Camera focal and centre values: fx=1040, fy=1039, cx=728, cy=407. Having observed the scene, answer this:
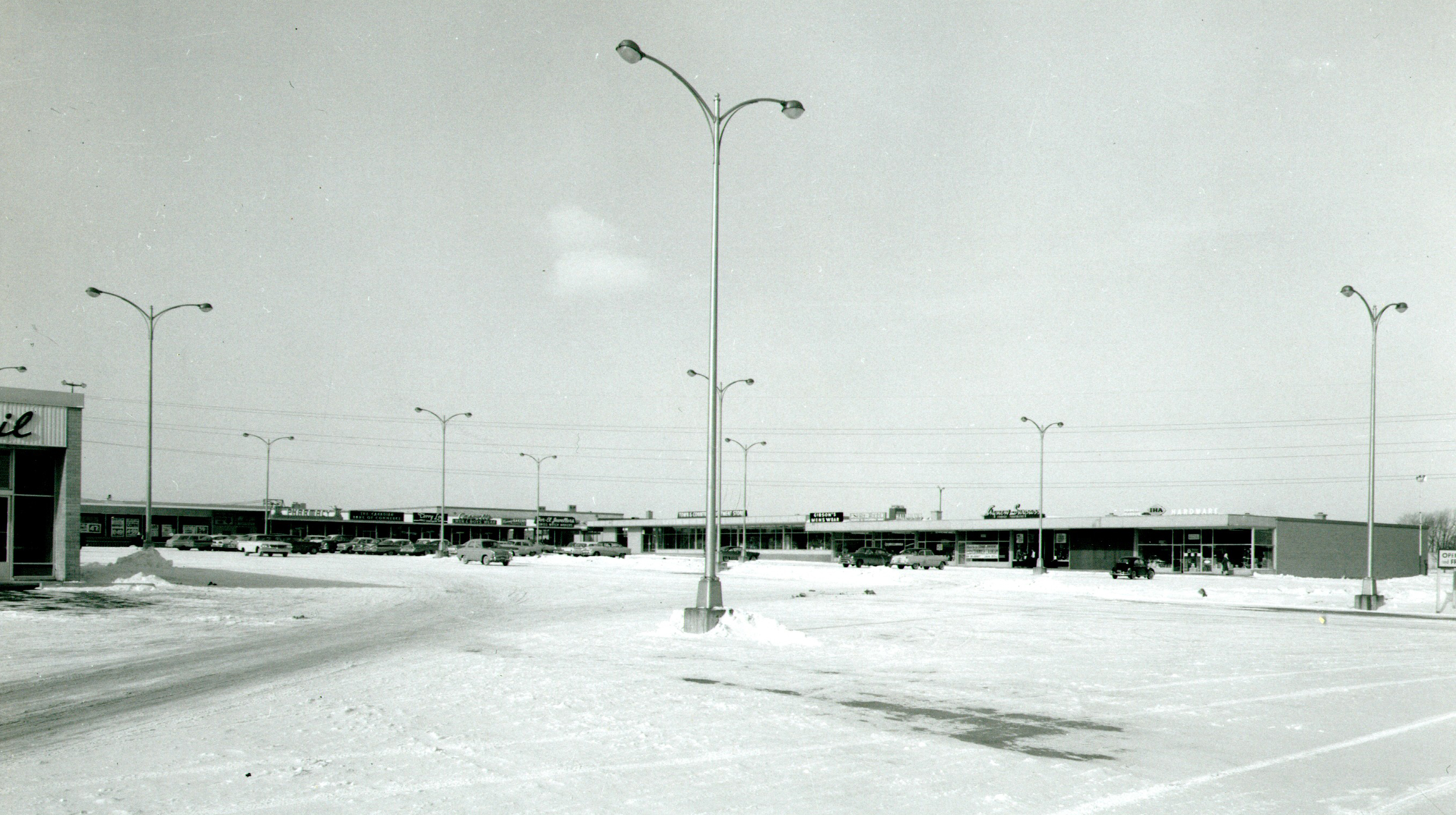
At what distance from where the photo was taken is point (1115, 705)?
1121cm

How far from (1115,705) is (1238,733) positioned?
1683 mm

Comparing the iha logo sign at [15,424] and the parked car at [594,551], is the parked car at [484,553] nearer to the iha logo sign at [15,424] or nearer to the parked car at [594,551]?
the parked car at [594,551]

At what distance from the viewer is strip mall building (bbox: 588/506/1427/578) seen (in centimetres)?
6638

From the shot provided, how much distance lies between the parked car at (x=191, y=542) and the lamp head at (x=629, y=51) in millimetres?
74060

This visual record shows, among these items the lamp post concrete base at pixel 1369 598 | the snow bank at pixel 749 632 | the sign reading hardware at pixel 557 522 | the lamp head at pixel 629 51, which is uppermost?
the lamp head at pixel 629 51

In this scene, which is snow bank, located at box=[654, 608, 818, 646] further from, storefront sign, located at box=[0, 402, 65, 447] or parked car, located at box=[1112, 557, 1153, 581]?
parked car, located at box=[1112, 557, 1153, 581]

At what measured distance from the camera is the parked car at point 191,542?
79.4 m

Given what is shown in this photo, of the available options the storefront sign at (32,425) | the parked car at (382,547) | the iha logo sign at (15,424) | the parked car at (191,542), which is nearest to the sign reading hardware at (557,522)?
the parked car at (382,547)

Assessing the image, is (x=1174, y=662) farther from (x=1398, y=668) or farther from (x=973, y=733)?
(x=973, y=733)

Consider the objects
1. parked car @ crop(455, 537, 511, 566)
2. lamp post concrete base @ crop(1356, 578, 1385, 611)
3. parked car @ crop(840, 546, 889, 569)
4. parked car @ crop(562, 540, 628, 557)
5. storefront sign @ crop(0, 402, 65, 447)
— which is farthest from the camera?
parked car @ crop(562, 540, 628, 557)

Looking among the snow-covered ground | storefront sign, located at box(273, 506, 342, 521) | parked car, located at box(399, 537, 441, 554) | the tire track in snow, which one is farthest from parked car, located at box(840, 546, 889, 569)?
storefront sign, located at box(273, 506, 342, 521)

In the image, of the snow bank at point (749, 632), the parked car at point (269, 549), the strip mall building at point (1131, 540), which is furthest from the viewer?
the parked car at point (269, 549)

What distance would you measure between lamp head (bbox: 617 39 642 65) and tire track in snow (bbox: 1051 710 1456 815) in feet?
46.8

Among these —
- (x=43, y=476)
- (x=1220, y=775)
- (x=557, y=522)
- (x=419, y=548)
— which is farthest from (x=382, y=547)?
(x=1220, y=775)
